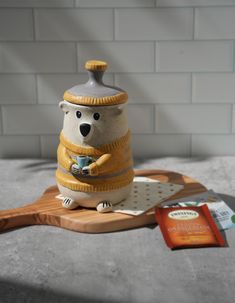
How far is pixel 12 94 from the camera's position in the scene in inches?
54.3

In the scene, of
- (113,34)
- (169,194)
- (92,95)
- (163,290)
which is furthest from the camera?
(113,34)

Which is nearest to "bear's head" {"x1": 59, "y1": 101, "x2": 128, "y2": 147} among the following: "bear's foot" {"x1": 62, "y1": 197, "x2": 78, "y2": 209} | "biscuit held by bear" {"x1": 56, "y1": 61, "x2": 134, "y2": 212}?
"biscuit held by bear" {"x1": 56, "y1": 61, "x2": 134, "y2": 212}

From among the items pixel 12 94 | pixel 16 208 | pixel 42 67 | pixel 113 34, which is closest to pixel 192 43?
pixel 113 34

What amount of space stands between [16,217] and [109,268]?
→ 243mm

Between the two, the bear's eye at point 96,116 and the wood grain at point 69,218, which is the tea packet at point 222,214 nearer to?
the wood grain at point 69,218

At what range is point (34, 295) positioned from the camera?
78 centimetres

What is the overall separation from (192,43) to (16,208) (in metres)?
0.65

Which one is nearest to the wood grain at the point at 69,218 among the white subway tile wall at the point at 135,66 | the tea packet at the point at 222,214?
the tea packet at the point at 222,214

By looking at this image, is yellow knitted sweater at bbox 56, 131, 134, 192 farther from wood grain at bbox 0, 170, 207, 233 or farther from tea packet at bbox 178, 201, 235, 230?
tea packet at bbox 178, 201, 235, 230

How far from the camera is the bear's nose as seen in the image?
957mm

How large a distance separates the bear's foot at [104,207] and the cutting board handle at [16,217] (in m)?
0.13

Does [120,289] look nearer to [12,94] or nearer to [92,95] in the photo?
[92,95]

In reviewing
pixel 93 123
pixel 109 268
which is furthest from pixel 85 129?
pixel 109 268

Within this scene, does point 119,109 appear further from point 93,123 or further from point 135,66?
point 135,66
